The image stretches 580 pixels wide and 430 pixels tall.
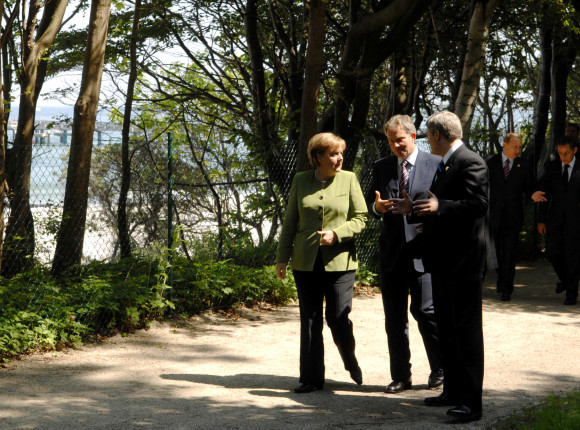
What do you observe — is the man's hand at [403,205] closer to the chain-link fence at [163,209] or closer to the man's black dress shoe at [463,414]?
the man's black dress shoe at [463,414]

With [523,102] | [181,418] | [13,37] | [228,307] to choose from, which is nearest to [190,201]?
[228,307]

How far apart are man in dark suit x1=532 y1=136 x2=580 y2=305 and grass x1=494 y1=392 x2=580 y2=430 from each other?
17.1ft

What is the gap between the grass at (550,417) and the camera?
501 cm

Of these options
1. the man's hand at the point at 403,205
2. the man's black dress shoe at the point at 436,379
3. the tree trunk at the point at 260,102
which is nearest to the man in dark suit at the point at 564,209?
the tree trunk at the point at 260,102

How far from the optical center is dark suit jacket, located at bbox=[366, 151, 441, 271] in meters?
6.06

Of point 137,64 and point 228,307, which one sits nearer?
point 228,307

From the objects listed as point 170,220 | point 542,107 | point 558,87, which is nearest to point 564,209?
point 170,220

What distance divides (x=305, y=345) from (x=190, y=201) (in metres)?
5.11

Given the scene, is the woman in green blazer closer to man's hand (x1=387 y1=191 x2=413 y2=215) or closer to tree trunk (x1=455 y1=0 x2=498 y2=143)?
man's hand (x1=387 y1=191 x2=413 y2=215)

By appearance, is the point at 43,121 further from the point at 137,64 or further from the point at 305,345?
the point at 305,345

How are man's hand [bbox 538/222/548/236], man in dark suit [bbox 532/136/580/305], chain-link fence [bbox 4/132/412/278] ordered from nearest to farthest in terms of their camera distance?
chain-link fence [bbox 4/132/412/278] → man in dark suit [bbox 532/136/580/305] → man's hand [bbox 538/222/548/236]

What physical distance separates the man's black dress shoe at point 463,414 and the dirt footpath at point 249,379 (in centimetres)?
6

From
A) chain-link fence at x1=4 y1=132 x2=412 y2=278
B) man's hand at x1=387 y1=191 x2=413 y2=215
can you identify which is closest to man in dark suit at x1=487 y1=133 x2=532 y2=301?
chain-link fence at x1=4 y1=132 x2=412 y2=278

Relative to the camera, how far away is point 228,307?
10.0 meters
